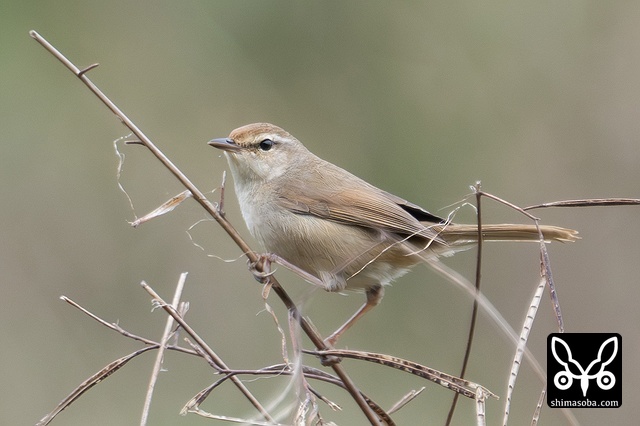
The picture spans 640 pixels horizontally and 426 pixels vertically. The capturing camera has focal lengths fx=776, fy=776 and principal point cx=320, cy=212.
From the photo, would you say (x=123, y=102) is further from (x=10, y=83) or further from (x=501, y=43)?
(x=501, y=43)

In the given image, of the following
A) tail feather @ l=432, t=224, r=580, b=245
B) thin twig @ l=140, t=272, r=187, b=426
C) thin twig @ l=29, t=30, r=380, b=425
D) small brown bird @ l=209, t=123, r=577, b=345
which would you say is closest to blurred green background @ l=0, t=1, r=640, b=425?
small brown bird @ l=209, t=123, r=577, b=345

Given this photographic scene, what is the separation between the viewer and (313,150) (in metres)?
6.13

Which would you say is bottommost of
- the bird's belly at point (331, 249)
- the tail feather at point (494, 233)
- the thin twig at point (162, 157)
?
the tail feather at point (494, 233)

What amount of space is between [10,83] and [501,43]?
395 cm

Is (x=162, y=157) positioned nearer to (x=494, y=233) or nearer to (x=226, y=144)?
(x=226, y=144)

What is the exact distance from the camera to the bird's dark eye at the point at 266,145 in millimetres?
3961

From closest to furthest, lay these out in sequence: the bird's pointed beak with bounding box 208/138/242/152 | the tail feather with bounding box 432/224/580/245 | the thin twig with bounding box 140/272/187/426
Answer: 1. the thin twig with bounding box 140/272/187/426
2. the tail feather with bounding box 432/224/580/245
3. the bird's pointed beak with bounding box 208/138/242/152

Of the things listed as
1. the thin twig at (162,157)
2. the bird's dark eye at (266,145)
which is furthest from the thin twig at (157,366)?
the bird's dark eye at (266,145)

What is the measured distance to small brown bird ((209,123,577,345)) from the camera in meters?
3.49

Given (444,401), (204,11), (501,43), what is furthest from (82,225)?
(501,43)

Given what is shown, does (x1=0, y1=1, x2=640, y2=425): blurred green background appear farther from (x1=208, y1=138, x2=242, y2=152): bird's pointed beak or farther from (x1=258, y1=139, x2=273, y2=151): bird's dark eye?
(x1=208, y1=138, x2=242, y2=152): bird's pointed beak

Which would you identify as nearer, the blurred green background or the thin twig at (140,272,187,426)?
the thin twig at (140,272,187,426)

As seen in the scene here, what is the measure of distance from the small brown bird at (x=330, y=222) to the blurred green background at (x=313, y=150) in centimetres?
174

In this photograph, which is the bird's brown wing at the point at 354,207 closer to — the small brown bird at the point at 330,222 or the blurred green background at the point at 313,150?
the small brown bird at the point at 330,222
